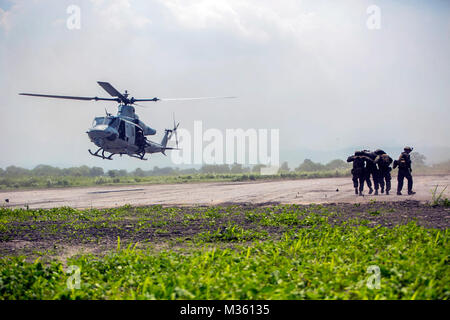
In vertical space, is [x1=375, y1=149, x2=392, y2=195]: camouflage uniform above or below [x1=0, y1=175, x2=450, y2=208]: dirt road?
above

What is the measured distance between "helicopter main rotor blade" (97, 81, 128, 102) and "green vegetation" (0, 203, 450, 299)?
1543 centimetres

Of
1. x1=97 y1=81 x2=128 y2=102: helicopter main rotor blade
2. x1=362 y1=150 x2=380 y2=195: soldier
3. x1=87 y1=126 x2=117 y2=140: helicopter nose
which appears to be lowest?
x1=362 y1=150 x2=380 y2=195: soldier

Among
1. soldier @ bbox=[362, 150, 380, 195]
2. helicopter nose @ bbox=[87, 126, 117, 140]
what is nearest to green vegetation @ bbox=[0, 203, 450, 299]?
soldier @ bbox=[362, 150, 380, 195]

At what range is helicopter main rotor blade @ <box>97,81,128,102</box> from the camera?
24291mm

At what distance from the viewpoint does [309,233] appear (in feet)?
28.5

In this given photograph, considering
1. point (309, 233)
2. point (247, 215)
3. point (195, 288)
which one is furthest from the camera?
point (247, 215)

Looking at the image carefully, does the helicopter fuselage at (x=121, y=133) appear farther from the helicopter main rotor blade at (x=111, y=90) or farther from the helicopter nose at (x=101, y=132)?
the helicopter main rotor blade at (x=111, y=90)

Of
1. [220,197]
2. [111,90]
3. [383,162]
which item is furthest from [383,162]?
[111,90]
